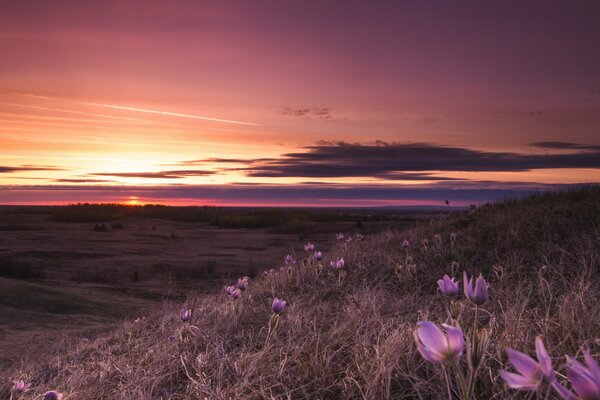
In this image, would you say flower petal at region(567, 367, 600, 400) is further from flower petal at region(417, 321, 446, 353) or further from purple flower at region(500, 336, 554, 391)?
flower petal at region(417, 321, 446, 353)

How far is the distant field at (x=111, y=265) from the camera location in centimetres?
1251

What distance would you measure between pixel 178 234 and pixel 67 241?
9.08 m

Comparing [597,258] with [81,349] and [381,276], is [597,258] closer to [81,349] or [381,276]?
[381,276]

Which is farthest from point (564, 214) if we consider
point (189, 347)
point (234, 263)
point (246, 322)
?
point (234, 263)

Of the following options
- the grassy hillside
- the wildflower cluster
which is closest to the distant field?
the grassy hillside

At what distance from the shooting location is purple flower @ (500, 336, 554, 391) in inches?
42.9

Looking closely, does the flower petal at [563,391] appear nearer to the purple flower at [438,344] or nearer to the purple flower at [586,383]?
the purple flower at [586,383]

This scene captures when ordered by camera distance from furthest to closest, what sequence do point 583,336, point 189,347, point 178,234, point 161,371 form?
point 178,234
point 189,347
point 161,371
point 583,336

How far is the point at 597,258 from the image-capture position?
5.59 meters

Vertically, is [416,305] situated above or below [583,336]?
below

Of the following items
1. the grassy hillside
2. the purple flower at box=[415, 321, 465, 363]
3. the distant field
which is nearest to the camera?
the purple flower at box=[415, 321, 465, 363]

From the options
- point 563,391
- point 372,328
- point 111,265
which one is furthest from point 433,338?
point 111,265

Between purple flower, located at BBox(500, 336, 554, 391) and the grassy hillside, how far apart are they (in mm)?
652

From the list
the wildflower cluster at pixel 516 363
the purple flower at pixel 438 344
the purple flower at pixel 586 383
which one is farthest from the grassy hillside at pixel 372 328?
the purple flower at pixel 586 383
